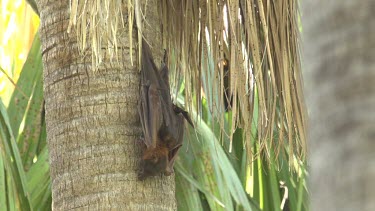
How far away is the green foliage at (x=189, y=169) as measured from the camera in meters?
4.02

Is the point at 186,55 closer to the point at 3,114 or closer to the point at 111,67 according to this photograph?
the point at 111,67

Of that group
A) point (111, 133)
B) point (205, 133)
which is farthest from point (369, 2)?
point (205, 133)

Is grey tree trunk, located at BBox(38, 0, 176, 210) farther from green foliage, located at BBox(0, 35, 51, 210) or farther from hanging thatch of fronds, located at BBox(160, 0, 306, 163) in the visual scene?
green foliage, located at BBox(0, 35, 51, 210)

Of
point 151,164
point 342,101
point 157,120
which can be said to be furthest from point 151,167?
point 342,101

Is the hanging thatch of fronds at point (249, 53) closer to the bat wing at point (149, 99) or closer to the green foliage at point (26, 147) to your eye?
the bat wing at point (149, 99)

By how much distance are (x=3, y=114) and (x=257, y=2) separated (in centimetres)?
140

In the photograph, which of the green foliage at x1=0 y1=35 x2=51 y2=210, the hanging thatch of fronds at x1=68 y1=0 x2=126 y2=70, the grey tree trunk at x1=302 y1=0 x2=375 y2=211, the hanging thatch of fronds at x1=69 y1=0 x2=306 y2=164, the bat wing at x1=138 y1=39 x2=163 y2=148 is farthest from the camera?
the green foliage at x1=0 y1=35 x2=51 y2=210

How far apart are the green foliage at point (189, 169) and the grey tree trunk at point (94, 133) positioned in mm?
501

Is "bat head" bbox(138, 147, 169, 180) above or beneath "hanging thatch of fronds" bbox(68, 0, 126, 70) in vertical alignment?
beneath

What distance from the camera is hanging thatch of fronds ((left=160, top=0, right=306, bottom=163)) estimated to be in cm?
362

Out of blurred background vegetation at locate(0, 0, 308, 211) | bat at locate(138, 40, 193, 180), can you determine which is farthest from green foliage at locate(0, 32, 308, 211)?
bat at locate(138, 40, 193, 180)

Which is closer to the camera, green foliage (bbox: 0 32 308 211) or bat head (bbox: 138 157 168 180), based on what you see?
bat head (bbox: 138 157 168 180)

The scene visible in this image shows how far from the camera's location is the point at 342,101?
76cm

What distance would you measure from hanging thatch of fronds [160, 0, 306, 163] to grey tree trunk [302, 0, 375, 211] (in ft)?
9.04
